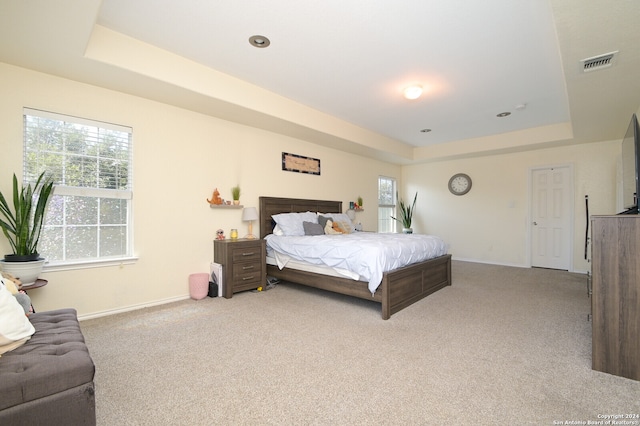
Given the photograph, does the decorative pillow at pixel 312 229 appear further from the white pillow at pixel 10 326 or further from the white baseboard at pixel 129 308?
the white pillow at pixel 10 326

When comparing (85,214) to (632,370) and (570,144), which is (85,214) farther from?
(570,144)

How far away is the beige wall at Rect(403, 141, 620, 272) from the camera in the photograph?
5.28 m

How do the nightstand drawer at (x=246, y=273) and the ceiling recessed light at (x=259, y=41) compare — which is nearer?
the ceiling recessed light at (x=259, y=41)

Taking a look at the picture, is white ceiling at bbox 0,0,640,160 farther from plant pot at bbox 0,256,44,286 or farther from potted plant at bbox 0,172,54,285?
plant pot at bbox 0,256,44,286

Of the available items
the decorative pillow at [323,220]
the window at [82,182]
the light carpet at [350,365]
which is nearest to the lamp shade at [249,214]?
the decorative pillow at [323,220]

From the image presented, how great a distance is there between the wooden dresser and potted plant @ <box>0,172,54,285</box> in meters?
4.35

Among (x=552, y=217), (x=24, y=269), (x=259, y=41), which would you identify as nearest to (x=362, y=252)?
(x=259, y=41)

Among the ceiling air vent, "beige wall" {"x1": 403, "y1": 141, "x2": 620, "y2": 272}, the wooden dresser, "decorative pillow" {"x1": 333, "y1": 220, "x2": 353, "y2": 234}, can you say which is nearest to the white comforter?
"decorative pillow" {"x1": 333, "y1": 220, "x2": 353, "y2": 234}

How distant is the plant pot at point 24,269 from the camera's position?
2.41 meters

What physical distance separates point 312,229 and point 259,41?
8.50 ft

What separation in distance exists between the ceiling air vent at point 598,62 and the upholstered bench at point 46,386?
4.09 metres

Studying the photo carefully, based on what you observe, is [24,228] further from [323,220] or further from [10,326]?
[323,220]

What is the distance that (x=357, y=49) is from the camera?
113 inches

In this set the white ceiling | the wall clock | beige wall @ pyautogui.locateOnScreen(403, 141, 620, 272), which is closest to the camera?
the white ceiling
